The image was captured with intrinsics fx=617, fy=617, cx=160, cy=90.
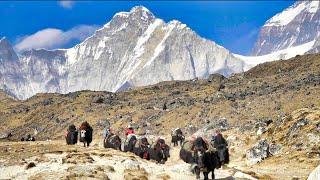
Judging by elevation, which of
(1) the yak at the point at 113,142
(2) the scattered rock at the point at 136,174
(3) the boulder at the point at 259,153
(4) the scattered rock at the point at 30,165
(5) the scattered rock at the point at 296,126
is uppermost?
(5) the scattered rock at the point at 296,126

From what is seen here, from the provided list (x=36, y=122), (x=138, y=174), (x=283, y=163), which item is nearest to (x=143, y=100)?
(x=36, y=122)

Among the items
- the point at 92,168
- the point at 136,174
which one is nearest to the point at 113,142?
the point at 92,168

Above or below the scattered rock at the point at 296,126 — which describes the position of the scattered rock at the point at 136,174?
below

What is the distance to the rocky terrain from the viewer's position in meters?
48.6

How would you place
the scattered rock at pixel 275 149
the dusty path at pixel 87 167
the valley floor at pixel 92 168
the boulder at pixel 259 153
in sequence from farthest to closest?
the scattered rock at pixel 275 149
the boulder at pixel 259 153
the valley floor at pixel 92 168
the dusty path at pixel 87 167

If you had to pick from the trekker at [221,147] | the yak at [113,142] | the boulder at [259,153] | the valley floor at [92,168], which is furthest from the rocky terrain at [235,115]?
the yak at [113,142]

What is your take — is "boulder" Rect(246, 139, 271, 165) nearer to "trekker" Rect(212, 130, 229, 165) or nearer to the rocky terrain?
the rocky terrain

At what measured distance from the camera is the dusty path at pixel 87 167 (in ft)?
112

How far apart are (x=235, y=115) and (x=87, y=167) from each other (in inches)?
2720

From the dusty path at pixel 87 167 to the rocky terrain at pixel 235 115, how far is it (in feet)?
12.3

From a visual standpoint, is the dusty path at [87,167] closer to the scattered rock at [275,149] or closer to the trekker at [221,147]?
the trekker at [221,147]

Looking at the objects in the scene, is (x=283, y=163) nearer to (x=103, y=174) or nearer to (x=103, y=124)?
(x=103, y=174)

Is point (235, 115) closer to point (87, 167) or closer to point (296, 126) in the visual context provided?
point (296, 126)

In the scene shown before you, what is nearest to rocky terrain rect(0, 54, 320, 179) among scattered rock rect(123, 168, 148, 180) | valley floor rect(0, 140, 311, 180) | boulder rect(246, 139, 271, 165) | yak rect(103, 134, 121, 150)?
boulder rect(246, 139, 271, 165)
